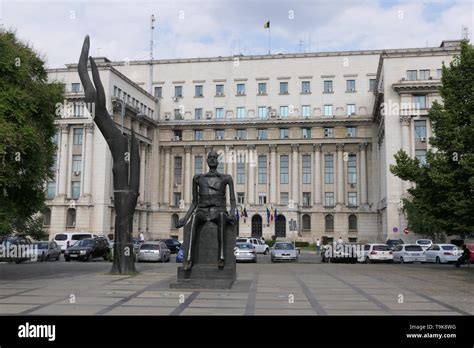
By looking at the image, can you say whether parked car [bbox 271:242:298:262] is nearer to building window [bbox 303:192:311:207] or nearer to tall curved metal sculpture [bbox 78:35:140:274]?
tall curved metal sculpture [bbox 78:35:140:274]

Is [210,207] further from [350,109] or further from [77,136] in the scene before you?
[350,109]

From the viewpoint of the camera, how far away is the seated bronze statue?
591 inches

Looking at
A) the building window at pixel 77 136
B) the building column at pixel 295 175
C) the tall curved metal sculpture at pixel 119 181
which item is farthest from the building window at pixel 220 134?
the tall curved metal sculpture at pixel 119 181

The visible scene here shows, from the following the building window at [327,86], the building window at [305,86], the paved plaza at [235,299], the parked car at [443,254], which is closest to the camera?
the paved plaza at [235,299]

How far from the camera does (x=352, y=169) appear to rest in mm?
77250

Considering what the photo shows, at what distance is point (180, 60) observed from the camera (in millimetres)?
81375

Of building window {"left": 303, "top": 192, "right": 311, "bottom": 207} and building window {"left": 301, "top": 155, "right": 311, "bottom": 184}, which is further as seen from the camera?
building window {"left": 301, "top": 155, "right": 311, "bottom": 184}

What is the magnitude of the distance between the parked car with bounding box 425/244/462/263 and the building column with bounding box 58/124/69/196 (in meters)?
46.2

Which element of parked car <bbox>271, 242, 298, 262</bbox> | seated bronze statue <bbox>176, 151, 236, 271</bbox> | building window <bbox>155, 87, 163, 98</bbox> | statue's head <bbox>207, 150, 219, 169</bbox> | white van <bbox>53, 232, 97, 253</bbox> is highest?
building window <bbox>155, 87, 163, 98</bbox>

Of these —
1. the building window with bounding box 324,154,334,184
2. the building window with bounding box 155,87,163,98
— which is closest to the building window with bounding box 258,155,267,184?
the building window with bounding box 324,154,334,184

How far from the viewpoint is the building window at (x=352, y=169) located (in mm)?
76938

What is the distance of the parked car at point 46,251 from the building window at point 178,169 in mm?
45152

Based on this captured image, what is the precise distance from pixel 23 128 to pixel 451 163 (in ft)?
65.8

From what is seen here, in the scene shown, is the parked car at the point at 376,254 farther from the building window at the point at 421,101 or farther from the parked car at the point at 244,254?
the building window at the point at 421,101
